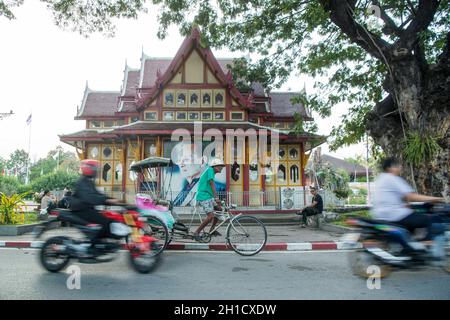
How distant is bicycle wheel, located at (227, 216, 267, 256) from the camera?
20.0 ft

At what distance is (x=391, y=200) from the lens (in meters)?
4.21

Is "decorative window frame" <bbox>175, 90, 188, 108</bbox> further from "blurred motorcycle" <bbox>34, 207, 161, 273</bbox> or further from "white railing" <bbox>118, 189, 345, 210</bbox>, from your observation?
"blurred motorcycle" <bbox>34, 207, 161, 273</bbox>

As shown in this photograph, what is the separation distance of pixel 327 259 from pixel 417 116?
18.1ft

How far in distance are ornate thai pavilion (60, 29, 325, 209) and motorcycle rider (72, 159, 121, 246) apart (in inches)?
449

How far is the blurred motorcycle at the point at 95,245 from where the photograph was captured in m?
4.55

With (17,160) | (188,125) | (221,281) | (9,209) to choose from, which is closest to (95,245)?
(221,281)

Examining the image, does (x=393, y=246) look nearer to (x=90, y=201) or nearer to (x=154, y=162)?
(x=90, y=201)

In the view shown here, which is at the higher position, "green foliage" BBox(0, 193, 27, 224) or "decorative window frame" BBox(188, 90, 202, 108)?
"decorative window frame" BBox(188, 90, 202, 108)

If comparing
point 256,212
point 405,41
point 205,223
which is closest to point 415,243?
point 205,223

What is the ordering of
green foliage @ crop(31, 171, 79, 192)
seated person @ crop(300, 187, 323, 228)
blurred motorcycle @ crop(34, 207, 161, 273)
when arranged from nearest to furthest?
1. blurred motorcycle @ crop(34, 207, 161, 273)
2. seated person @ crop(300, 187, 323, 228)
3. green foliage @ crop(31, 171, 79, 192)

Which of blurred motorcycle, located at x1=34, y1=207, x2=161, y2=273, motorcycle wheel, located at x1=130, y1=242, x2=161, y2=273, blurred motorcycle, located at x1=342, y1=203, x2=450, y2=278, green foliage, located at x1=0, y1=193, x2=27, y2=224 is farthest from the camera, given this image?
green foliage, located at x1=0, y1=193, x2=27, y2=224

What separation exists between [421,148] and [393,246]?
546cm

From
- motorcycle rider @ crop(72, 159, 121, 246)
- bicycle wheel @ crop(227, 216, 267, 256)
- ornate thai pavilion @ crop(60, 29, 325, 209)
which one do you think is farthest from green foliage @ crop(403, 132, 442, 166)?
ornate thai pavilion @ crop(60, 29, 325, 209)

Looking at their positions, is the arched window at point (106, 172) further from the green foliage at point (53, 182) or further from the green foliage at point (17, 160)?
the green foliage at point (17, 160)
